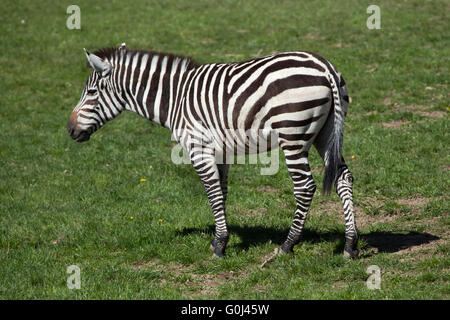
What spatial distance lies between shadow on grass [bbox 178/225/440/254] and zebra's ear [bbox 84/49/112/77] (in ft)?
8.85

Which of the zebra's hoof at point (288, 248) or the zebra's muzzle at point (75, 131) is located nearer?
the zebra's hoof at point (288, 248)

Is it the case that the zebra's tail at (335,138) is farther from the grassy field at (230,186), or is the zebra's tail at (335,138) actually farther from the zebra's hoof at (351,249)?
the grassy field at (230,186)

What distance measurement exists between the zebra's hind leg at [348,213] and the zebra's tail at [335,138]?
205 millimetres

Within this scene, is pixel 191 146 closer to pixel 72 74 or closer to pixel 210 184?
pixel 210 184

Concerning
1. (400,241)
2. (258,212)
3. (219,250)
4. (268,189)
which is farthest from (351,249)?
(268,189)

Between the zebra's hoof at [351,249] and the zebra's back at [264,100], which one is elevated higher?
the zebra's back at [264,100]

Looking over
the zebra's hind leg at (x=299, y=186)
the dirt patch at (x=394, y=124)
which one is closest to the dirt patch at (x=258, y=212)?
the zebra's hind leg at (x=299, y=186)

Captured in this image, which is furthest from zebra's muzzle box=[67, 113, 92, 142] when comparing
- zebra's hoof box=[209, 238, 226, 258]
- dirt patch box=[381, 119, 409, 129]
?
dirt patch box=[381, 119, 409, 129]

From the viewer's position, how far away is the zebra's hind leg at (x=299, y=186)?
24.6 feet

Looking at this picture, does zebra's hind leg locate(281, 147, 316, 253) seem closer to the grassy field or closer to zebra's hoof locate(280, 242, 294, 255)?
zebra's hoof locate(280, 242, 294, 255)

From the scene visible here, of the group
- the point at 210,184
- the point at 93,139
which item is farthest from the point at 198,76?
the point at 93,139

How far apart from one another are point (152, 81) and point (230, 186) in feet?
10.6

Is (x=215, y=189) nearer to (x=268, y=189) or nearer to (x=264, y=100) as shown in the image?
(x=264, y=100)
